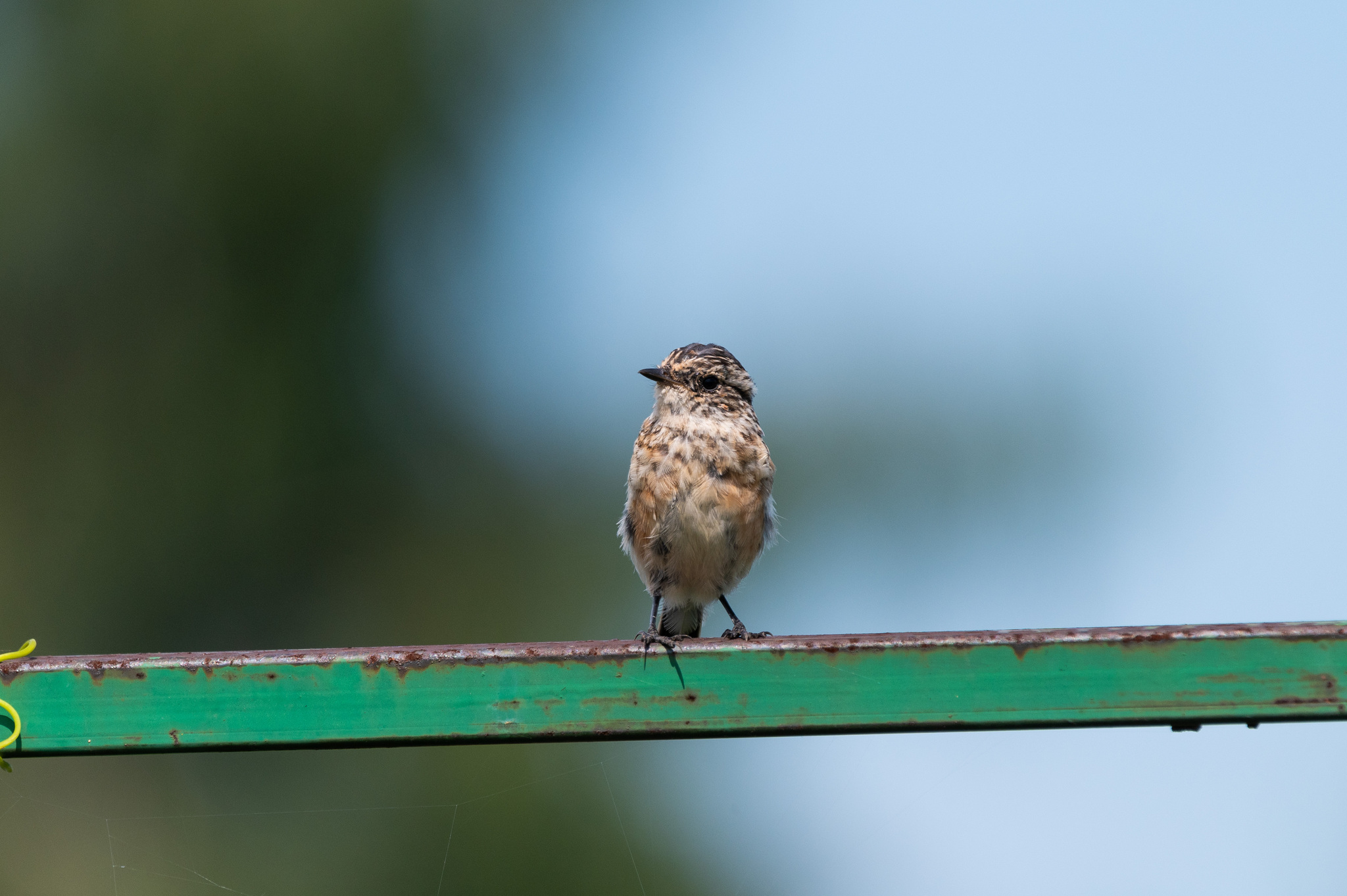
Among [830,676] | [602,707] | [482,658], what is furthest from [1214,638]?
[482,658]

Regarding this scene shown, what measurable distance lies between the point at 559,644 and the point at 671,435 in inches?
66.5

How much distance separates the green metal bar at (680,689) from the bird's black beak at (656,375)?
1928 millimetres

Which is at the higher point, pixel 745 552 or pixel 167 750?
pixel 745 552

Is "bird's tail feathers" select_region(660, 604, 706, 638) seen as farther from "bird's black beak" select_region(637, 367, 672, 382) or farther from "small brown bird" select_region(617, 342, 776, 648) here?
"bird's black beak" select_region(637, 367, 672, 382)

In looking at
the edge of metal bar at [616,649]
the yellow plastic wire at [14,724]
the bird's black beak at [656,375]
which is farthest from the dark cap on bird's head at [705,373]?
the yellow plastic wire at [14,724]

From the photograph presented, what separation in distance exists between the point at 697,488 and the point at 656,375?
20.1 inches

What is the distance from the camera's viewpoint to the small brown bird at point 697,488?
3764 millimetres

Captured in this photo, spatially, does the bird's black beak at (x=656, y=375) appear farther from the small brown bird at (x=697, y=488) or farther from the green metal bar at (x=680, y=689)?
the green metal bar at (x=680, y=689)

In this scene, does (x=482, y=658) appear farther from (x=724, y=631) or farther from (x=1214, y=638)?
(x=724, y=631)

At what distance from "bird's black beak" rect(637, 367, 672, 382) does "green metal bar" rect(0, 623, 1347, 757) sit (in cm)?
193

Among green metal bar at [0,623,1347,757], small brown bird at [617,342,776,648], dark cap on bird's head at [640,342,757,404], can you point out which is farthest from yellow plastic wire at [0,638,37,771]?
dark cap on bird's head at [640,342,757,404]

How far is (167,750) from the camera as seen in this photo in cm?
213

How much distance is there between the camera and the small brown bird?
376 centimetres

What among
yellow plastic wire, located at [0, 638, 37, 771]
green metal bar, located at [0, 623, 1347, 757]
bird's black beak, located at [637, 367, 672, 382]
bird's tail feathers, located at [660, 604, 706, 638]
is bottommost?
yellow plastic wire, located at [0, 638, 37, 771]
